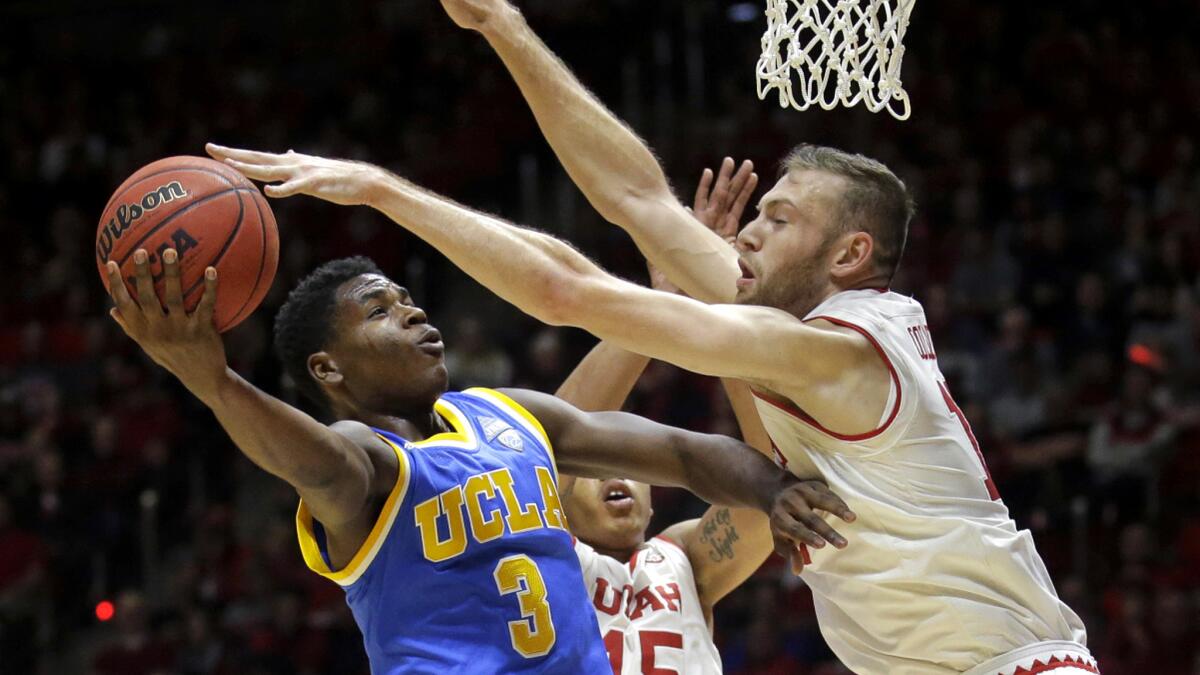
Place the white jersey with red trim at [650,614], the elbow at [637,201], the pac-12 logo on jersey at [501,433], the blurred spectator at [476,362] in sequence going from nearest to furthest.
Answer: the pac-12 logo on jersey at [501,433]
the elbow at [637,201]
the white jersey with red trim at [650,614]
the blurred spectator at [476,362]

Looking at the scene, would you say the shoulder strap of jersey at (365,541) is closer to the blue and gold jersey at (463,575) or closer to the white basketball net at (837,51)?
the blue and gold jersey at (463,575)

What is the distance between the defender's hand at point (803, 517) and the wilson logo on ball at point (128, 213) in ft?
4.94

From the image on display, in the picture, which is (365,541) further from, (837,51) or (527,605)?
(837,51)

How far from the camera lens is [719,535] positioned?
4.73m

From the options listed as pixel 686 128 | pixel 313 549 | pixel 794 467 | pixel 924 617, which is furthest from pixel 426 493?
pixel 686 128

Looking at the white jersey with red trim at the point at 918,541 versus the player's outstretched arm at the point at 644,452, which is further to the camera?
the player's outstretched arm at the point at 644,452

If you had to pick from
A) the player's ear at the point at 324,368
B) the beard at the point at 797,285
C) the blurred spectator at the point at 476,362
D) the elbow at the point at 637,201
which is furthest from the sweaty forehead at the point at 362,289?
the blurred spectator at the point at 476,362

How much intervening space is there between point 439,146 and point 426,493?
31.3ft

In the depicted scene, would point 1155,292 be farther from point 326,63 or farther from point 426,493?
point 326,63

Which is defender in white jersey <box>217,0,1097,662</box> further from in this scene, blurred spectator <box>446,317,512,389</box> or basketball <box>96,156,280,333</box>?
blurred spectator <box>446,317,512,389</box>

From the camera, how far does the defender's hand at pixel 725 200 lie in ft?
15.3

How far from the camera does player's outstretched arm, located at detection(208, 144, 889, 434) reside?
10.9 feet

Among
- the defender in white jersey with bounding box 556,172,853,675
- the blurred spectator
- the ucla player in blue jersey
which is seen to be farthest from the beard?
the blurred spectator

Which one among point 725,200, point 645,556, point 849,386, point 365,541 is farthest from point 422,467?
point 725,200
